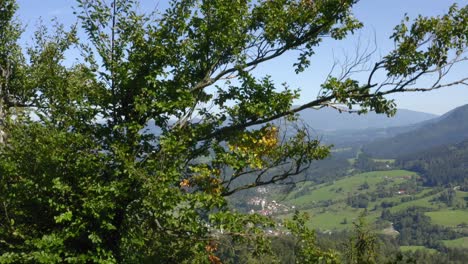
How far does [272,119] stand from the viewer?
14.9 meters

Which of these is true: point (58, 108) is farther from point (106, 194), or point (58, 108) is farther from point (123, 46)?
point (106, 194)

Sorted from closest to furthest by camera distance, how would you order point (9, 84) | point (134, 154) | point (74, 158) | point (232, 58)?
point (74, 158), point (134, 154), point (232, 58), point (9, 84)

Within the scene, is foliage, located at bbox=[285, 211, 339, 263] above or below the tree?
below

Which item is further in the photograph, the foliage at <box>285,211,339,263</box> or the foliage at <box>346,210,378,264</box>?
the foliage at <box>346,210,378,264</box>

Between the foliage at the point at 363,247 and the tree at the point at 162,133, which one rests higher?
the tree at the point at 162,133

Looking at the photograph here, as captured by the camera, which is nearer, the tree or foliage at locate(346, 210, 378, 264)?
the tree

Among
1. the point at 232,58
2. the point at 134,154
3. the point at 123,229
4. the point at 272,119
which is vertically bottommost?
the point at 123,229

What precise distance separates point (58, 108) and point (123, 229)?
4488mm

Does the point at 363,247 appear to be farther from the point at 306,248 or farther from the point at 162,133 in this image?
the point at 162,133

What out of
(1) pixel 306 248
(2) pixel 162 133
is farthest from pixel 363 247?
(2) pixel 162 133

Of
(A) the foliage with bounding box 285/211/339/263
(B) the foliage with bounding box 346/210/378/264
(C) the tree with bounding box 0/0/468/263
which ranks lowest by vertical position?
(B) the foliage with bounding box 346/210/378/264

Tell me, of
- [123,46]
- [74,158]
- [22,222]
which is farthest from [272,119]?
[22,222]

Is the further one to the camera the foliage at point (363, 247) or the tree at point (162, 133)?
the foliage at point (363, 247)

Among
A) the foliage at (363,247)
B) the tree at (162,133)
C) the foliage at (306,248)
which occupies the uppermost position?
the tree at (162,133)
